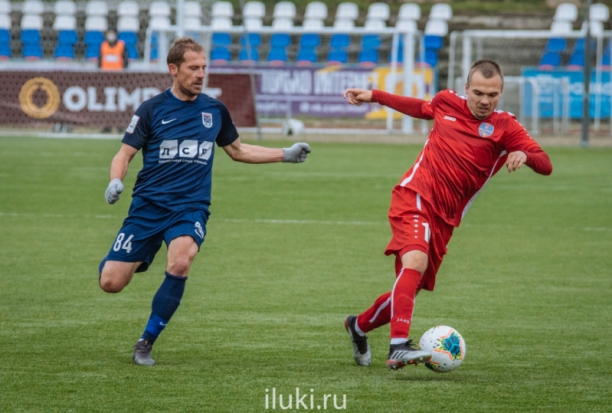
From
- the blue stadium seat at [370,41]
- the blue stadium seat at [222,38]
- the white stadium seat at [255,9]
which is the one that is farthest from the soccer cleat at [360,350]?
the white stadium seat at [255,9]

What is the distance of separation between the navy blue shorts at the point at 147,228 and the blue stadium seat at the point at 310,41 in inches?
962

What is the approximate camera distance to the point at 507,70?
29984 millimetres

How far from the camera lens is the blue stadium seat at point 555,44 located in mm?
29078

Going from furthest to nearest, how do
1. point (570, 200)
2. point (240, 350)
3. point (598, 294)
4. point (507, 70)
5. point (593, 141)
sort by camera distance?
point (507, 70) → point (593, 141) → point (570, 200) → point (598, 294) → point (240, 350)

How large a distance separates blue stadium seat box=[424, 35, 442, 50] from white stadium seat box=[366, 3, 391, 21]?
2.02 meters

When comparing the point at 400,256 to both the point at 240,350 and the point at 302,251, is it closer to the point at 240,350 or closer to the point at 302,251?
the point at 240,350

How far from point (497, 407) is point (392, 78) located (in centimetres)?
2059

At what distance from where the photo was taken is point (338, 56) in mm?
29234

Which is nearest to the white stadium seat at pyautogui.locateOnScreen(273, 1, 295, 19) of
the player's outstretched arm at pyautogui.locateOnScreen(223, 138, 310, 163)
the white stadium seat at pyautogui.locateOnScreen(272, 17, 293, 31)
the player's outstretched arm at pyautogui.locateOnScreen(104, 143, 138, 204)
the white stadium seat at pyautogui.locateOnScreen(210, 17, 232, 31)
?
the white stadium seat at pyautogui.locateOnScreen(272, 17, 293, 31)

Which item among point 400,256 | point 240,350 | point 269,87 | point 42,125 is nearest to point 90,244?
point 240,350

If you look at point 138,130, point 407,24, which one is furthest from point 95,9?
point 138,130

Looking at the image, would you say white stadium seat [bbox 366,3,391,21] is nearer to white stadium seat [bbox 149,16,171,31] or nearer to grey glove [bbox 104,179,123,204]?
white stadium seat [bbox 149,16,171,31]

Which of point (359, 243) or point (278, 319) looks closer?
point (278, 319)

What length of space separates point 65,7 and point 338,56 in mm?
7612
